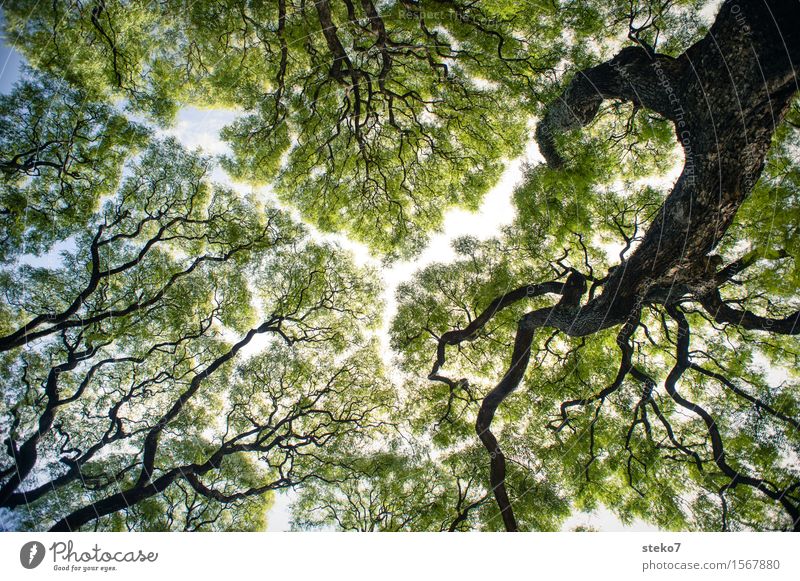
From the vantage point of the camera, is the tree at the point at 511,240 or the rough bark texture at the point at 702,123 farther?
the tree at the point at 511,240

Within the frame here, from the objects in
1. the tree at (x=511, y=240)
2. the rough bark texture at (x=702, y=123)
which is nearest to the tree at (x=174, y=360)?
the tree at (x=511, y=240)

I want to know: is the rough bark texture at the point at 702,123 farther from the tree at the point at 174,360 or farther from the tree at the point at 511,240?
the tree at the point at 174,360

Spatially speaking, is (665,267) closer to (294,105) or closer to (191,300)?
(294,105)

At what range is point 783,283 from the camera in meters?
6.11

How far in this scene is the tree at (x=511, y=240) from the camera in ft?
20.7
